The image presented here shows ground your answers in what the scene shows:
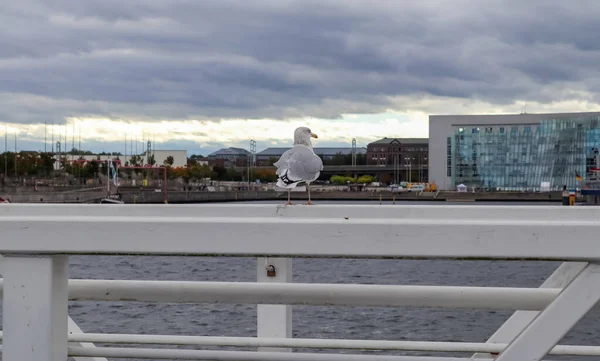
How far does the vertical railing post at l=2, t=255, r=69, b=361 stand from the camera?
2287 mm

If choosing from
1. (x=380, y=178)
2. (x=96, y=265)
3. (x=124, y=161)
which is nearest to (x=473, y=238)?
(x=96, y=265)

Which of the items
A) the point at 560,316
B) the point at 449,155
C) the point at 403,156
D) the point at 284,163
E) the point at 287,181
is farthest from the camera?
the point at 403,156

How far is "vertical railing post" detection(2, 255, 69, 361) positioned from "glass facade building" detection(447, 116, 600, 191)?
11450cm

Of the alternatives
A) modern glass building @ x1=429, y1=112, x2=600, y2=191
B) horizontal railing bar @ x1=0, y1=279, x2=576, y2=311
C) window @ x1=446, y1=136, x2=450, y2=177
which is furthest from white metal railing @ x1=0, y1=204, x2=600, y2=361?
window @ x1=446, y1=136, x2=450, y2=177

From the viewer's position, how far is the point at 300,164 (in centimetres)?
569

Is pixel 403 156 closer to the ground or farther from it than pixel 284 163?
farther from it

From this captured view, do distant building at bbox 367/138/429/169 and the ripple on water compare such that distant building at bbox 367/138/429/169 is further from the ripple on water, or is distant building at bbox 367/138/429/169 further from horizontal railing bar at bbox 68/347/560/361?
horizontal railing bar at bbox 68/347/560/361

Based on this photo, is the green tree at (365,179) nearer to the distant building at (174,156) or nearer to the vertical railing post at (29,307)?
the distant building at (174,156)

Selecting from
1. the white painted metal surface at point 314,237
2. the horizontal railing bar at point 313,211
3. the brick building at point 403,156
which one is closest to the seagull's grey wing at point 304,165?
the horizontal railing bar at point 313,211

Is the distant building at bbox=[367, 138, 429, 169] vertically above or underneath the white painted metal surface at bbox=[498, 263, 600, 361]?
above

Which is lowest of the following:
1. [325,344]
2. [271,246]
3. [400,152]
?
[325,344]

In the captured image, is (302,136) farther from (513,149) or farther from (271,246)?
(513,149)

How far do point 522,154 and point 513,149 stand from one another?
5.19 ft

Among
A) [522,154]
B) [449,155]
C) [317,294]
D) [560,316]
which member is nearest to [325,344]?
[317,294]
